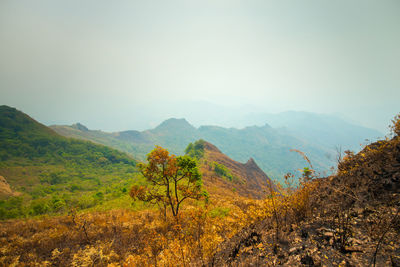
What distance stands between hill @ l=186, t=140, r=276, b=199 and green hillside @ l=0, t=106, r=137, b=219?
1820 centimetres

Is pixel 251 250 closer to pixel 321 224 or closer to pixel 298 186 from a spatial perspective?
pixel 321 224

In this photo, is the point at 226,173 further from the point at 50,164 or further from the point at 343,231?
the point at 50,164

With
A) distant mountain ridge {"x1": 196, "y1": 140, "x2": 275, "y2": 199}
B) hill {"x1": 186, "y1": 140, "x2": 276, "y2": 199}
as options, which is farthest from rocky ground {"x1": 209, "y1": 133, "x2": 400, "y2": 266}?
hill {"x1": 186, "y1": 140, "x2": 276, "y2": 199}

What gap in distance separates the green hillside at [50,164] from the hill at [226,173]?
59.7ft

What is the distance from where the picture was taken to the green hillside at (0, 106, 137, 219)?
34.5 meters

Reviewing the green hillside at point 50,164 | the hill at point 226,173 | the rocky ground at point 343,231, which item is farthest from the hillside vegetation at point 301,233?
the hill at point 226,173

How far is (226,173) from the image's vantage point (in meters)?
42.6

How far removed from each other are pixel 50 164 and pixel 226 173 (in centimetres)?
6143

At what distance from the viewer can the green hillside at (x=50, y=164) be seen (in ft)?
113

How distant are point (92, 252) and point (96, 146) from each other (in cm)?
8366

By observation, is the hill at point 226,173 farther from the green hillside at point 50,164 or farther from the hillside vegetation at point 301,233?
the hillside vegetation at point 301,233

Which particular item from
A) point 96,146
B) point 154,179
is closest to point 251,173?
point 154,179

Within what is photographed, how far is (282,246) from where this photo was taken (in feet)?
11.1

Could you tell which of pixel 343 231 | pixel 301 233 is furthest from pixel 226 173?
pixel 343 231
